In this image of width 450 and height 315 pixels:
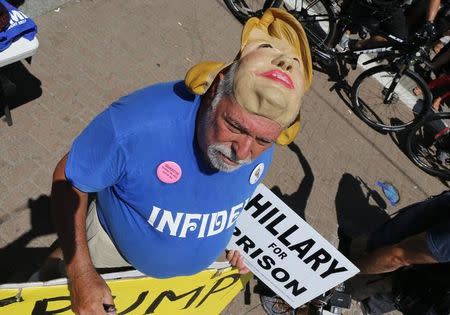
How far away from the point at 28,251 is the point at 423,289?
9.05 feet

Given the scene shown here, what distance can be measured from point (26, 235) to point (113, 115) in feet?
6.66

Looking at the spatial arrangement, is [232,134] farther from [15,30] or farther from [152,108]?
[15,30]

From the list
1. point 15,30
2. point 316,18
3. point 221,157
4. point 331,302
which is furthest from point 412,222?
point 316,18

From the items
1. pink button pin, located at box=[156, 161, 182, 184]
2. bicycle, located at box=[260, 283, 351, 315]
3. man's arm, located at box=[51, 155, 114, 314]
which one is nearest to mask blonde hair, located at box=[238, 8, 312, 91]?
pink button pin, located at box=[156, 161, 182, 184]

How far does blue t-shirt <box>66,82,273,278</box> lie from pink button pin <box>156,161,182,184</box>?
0.05 feet

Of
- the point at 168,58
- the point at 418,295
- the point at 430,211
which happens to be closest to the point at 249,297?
the point at 418,295

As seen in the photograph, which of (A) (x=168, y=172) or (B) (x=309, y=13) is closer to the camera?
(A) (x=168, y=172)

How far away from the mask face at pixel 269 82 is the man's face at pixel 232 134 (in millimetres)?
38

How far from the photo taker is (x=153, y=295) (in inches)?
97.4

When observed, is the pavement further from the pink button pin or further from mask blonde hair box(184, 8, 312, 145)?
mask blonde hair box(184, 8, 312, 145)

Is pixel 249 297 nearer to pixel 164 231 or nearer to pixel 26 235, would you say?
pixel 26 235

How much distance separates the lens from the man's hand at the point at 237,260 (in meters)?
→ 2.83

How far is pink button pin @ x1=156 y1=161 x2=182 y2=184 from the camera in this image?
205 centimetres

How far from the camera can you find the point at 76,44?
5.03 meters
